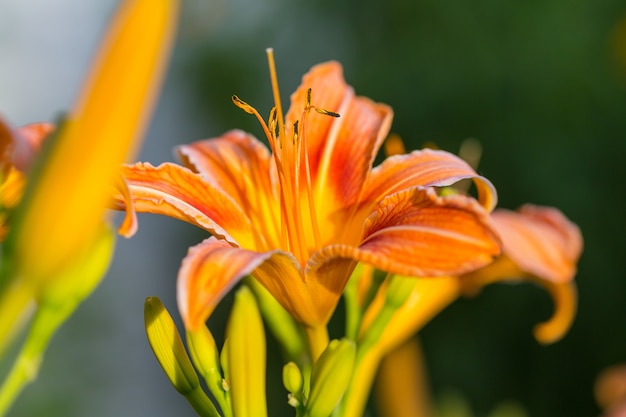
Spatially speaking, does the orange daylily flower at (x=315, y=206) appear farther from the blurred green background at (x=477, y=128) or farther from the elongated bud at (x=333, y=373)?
the blurred green background at (x=477, y=128)

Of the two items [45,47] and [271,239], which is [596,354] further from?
[45,47]

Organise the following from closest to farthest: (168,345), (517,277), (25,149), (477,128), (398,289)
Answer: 1. (25,149)
2. (168,345)
3. (398,289)
4. (517,277)
5. (477,128)

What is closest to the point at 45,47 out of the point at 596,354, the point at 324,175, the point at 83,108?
the point at 596,354

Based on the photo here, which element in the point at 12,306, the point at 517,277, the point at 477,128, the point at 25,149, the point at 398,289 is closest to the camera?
the point at 12,306

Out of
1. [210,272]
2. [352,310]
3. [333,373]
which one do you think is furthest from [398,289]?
[210,272]

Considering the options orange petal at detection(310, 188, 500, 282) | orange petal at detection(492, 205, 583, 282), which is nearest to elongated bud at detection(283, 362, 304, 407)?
orange petal at detection(310, 188, 500, 282)

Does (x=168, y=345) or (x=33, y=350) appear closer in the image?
(x=33, y=350)

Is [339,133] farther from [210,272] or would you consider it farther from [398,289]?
[210,272]
